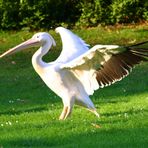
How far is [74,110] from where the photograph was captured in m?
13.6

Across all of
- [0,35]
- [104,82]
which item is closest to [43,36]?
[104,82]

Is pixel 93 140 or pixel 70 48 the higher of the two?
pixel 93 140

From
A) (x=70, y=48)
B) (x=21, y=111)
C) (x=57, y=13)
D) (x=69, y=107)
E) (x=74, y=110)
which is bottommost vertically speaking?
(x=57, y=13)

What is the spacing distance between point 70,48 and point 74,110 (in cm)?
158

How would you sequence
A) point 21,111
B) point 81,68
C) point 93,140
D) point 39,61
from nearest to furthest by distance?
point 93,140 < point 81,68 < point 39,61 < point 21,111

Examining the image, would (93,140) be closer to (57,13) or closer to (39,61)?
(39,61)

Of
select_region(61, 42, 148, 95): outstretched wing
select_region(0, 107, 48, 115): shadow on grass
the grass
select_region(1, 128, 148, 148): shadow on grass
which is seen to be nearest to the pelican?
select_region(61, 42, 148, 95): outstretched wing

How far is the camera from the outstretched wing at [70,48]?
12130 mm

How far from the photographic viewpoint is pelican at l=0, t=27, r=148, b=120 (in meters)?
10.7

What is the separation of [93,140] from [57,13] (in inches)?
740

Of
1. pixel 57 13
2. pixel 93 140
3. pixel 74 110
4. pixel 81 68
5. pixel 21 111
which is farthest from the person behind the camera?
pixel 57 13

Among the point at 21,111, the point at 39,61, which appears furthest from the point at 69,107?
the point at 21,111

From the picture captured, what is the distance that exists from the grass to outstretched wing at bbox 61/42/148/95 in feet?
2.04

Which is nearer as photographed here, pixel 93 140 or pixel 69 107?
pixel 93 140
